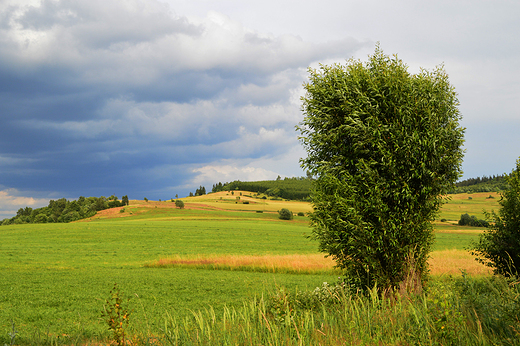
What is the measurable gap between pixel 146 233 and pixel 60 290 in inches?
1841

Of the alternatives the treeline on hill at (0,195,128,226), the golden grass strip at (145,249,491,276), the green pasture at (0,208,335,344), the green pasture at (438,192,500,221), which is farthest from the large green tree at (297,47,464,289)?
the green pasture at (438,192,500,221)

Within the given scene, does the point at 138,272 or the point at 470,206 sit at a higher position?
the point at 138,272

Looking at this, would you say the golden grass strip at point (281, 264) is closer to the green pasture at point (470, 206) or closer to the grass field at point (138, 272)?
the grass field at point (138, 272)

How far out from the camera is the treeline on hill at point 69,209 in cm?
11875

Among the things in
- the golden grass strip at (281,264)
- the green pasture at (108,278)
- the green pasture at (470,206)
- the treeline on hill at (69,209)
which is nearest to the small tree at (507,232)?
the golden grass strip at (281,264)

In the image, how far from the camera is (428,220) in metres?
15.3

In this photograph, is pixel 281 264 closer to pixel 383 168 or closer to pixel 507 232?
pixel 507 232

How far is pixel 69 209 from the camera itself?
126750 mm

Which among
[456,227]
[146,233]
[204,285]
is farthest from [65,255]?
[456,227]

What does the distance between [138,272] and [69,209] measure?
112 meters

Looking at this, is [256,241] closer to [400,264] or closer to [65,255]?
[65,255]

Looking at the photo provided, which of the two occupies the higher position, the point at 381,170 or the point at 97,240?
the point at 381,170

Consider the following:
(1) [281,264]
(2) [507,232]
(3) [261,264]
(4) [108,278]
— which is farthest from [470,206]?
(4) [108,278]

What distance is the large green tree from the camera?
14422 mm
